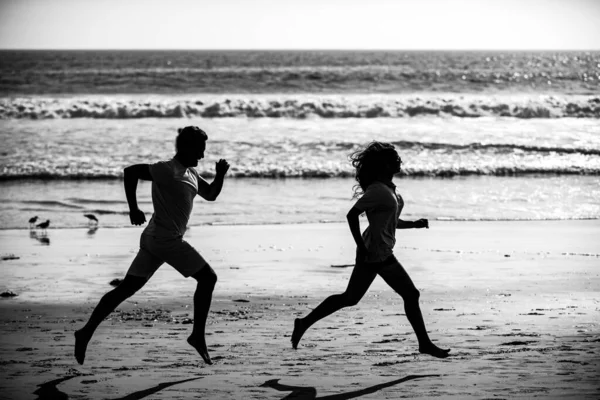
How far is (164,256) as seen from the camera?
5.40 m

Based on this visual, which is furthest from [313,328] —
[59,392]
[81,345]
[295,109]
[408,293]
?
[295,109]

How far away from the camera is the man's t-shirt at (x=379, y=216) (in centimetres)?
542

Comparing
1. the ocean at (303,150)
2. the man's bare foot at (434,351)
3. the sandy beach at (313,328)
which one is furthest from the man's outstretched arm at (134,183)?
the ocean at (303,150)

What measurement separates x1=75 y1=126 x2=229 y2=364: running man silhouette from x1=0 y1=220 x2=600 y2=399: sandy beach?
0.66ft

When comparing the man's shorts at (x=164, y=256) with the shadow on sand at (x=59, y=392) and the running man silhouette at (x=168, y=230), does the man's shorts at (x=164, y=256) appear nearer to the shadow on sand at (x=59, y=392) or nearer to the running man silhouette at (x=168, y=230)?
the running man silhouette at (x=168, y=230)

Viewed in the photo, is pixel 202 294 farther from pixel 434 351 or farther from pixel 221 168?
pixel 434 351

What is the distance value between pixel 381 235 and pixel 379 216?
12cm

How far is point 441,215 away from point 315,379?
8.87 meters

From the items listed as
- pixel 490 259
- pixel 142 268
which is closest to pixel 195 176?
pixel 142 268

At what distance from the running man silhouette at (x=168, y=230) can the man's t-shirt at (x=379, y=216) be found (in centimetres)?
98

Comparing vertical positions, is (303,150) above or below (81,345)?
above

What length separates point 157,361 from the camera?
213 inches

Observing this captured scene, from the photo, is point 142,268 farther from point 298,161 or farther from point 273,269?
point 298,161

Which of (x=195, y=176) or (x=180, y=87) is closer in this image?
(x=195, y=176)
